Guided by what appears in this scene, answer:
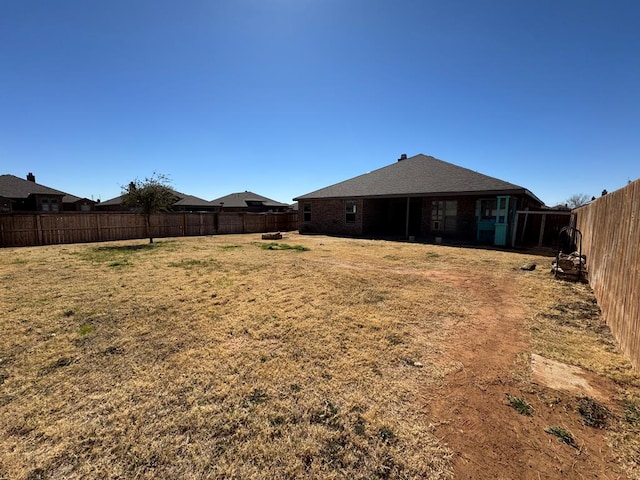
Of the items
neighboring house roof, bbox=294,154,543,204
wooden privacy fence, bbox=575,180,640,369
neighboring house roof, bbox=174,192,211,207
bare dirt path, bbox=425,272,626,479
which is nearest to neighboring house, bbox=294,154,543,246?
neighboring house roof, bbox=294,154,543,204

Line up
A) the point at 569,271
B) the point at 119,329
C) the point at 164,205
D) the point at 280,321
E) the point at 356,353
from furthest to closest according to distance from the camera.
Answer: the point at 164,205, the point at 569,271, the point at 280,321, the point at 119,329, the point at 356,353

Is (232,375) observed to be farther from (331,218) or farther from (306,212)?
(306,212)

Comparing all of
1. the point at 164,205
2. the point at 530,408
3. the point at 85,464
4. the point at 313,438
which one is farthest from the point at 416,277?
the point at 164,205

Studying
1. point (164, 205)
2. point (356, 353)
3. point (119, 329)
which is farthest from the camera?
point (164, 205)

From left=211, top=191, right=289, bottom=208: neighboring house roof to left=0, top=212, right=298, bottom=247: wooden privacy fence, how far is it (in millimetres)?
14854

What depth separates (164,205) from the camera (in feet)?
54.0

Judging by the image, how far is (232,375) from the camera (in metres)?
3.11

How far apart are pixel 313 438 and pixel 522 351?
300 cm

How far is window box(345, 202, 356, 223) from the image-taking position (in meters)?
20.9

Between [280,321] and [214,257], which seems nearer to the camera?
[280,321]

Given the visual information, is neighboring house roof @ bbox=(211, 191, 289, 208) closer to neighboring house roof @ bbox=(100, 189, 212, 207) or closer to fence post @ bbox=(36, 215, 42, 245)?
neighboring house roof @ bbox=(100, 189, 212, 207)

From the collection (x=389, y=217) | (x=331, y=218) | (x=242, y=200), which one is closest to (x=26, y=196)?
(x=242, y=200)

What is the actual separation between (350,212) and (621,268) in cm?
1735

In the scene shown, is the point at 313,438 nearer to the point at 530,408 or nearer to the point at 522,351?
the point at 530,408
